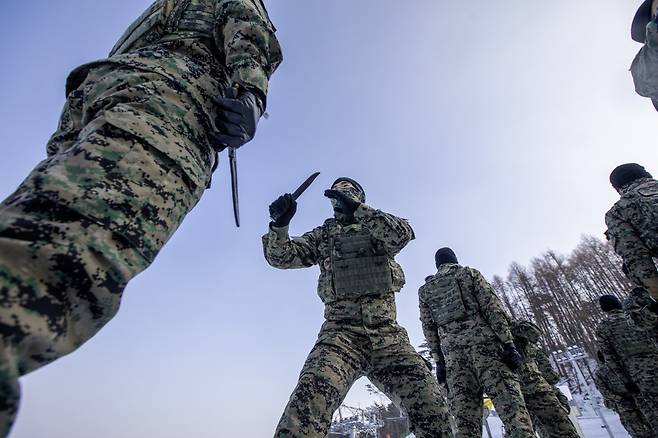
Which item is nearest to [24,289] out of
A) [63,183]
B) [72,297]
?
[72,297]

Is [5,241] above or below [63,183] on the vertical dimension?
below

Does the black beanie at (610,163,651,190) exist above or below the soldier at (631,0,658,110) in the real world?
above

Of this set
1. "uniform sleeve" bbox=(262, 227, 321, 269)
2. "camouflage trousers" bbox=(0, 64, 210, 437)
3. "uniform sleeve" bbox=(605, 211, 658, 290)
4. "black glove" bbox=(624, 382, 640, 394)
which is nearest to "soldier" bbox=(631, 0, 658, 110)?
"uniform sleeve" bbox=(605, 211, 658, 290)

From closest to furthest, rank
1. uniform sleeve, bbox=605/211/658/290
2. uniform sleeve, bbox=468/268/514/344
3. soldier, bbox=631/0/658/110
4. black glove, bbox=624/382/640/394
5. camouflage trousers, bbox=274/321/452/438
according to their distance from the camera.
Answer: soldier, bbox=631/0/658/110
camouflage trousers, bbox=274/321/452/438
uniform sleeve, bbox=605/211/658/290
uniform sleeve, bbox=468/268/514/344
black glove, bbox=624/382/640/394

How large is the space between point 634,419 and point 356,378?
21.1 ft

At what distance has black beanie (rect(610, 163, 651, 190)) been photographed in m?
3.82

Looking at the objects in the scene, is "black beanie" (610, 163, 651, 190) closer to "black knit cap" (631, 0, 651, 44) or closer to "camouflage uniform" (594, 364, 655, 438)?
"black knit cap" (631, 0, 651, 44)

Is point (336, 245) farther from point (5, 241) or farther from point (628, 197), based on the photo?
point (628, 197)

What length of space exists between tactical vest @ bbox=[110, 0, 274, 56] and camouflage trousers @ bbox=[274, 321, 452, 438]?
203 centimetres

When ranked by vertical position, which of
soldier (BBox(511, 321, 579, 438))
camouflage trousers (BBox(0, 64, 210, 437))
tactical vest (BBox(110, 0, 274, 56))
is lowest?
camouflage trousers (BBox(0, 64, 210, 437))

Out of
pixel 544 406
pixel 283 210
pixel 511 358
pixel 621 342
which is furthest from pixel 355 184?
pixel 621 342

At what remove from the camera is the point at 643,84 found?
2.03 metres

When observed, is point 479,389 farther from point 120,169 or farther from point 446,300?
point 120,169

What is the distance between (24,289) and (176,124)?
69cm
